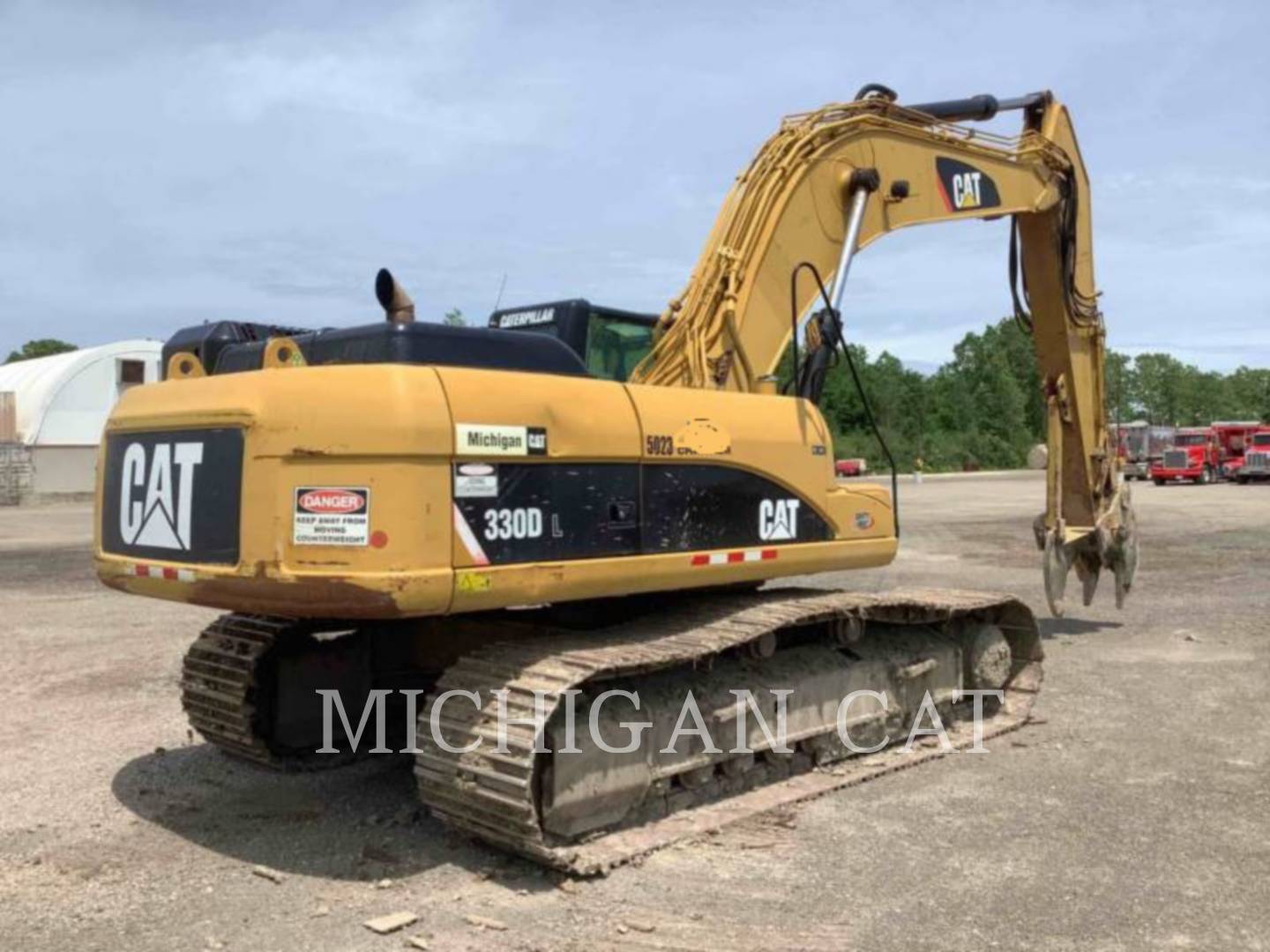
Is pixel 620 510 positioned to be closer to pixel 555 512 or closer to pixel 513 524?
pixel 555 512

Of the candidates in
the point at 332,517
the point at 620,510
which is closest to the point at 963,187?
the point at 620,510

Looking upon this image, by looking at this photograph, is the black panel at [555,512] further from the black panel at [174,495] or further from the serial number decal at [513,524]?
the black panel at [174,495]

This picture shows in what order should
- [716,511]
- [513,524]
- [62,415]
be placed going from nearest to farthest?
[513,524]
[716,511]
[62,415]

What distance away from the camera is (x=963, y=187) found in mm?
8500

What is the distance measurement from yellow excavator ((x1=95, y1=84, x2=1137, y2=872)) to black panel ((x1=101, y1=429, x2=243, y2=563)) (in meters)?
0.02

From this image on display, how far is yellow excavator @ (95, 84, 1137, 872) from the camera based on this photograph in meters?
4.64

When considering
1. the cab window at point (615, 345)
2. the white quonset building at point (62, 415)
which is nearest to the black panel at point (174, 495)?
the cab window at point (615, 345)

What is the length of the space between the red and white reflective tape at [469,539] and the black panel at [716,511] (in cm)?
91

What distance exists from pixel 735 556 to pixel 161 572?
8.58 ft

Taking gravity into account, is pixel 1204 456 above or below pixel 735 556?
above

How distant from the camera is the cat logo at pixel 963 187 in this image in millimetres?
8281

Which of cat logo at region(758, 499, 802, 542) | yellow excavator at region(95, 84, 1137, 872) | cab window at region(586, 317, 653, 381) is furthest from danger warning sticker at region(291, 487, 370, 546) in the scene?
cab window at region(586, 317, 653, 381)

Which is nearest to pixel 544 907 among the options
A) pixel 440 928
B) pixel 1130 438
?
pixel 440 928

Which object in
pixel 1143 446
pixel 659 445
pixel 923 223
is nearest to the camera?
pixel 659 445
